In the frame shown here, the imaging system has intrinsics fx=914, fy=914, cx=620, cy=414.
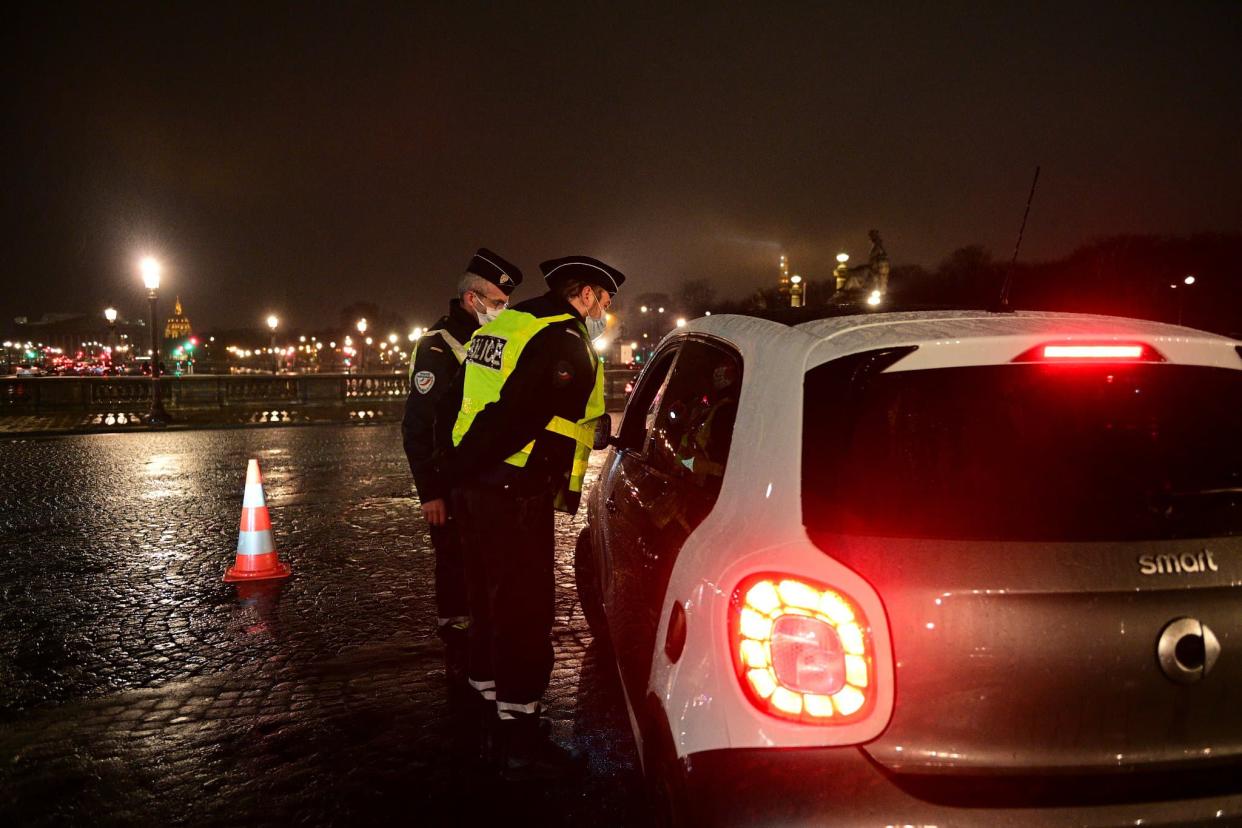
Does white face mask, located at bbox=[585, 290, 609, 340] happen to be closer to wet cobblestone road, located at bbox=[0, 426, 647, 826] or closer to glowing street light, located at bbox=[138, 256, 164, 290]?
wet cobblestone road, located at bbox=[0, 426, 647, 826]

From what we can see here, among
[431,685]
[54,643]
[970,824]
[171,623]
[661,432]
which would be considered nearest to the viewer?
[970,824]

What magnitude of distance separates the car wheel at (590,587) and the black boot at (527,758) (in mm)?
586

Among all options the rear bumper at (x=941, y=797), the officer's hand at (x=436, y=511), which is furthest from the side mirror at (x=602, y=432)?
the rear bumper at (x=941, y=797)

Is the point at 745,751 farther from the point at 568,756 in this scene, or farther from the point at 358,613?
the point at 358,613

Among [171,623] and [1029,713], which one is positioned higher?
[1029,713]

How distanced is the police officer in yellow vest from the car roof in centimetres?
111

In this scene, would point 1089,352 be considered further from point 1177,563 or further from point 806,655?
point 806,655

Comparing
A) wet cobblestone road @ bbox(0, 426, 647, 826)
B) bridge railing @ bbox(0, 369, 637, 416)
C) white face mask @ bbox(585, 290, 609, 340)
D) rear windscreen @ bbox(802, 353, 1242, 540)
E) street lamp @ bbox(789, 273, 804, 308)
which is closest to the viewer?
rear windscreen @ bbox(802, 353, 1242, 540)

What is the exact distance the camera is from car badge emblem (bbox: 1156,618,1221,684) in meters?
1.81

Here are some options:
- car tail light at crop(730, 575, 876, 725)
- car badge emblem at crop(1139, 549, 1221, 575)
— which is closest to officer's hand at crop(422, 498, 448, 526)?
car tail light at crop(730, 575, 876, 725)

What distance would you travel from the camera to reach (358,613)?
19.2ft

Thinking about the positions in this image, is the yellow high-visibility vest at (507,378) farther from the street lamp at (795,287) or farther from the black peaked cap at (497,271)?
the street lamp at (795,287)

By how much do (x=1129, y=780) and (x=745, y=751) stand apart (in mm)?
751

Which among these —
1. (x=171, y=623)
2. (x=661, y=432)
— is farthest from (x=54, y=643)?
(x=661, y=432)
